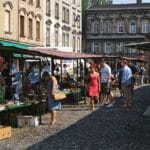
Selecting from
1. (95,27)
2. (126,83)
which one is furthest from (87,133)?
(95,27)

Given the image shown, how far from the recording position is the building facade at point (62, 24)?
157 ft

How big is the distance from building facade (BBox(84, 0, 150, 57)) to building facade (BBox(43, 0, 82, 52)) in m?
21.2

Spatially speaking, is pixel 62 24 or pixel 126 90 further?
pixel 62 24

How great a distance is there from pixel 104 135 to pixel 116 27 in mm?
72826

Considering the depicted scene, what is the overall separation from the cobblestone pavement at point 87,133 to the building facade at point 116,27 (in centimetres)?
6693

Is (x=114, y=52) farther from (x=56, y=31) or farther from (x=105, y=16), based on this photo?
(x=56, y=31)

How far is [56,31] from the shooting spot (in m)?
51.2

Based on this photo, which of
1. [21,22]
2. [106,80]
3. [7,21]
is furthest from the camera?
[21,22]

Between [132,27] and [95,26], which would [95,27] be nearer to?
[95,26]

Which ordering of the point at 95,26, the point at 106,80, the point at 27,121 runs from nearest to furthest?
the point at 27,121
the point at 106,80
the point at 95,26

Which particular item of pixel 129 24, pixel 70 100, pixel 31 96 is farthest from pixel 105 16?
pixel 31 96

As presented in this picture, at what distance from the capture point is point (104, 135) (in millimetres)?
13172

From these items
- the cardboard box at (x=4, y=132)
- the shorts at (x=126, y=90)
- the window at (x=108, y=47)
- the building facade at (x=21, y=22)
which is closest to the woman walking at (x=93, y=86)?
the shorts at (x=126, y=90)

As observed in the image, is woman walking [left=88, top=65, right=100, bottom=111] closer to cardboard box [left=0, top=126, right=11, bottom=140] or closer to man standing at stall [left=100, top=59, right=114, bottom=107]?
man standing at stall [left=100, top=59, right=114, bottom=107]
